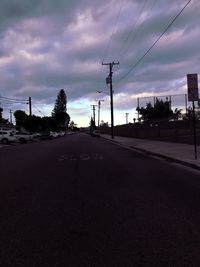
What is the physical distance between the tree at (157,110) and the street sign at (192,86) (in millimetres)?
66856

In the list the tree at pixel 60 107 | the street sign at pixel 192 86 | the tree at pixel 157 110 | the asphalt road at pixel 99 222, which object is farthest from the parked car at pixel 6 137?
the tree at pixel 60 107

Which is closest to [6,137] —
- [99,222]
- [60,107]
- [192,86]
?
[192,86]

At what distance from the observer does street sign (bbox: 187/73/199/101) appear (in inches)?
807

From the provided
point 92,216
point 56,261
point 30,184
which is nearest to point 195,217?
point 92,216

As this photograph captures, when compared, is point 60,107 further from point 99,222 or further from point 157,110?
point 99,222

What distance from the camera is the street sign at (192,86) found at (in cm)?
2050

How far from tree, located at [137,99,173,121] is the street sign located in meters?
66.9

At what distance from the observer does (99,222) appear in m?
7.91

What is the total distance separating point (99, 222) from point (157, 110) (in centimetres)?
8456

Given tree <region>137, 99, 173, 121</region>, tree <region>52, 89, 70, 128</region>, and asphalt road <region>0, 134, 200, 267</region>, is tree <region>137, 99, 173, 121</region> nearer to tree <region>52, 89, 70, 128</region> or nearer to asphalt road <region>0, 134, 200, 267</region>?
asphalt road <region>0, 134, 200, 267</region>

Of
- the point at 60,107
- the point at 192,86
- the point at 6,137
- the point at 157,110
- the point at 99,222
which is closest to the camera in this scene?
the point at 99,222

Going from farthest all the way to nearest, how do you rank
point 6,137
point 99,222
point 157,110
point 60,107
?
point 60,107
point 157,110
point 6,137
point 99,222

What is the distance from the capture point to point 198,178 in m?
14.8

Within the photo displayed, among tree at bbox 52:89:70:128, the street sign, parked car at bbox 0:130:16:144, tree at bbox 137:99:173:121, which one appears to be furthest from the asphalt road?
tree at bbox 52:89:70:128
